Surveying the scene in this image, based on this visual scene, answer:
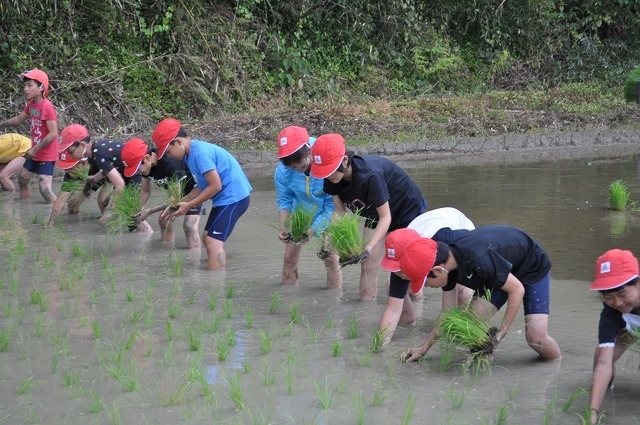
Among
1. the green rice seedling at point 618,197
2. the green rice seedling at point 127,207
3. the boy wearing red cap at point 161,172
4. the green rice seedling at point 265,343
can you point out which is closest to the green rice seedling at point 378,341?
the green rice seedling at point 265,343

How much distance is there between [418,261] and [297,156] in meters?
1.89

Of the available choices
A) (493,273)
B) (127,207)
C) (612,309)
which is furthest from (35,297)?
(612,309)

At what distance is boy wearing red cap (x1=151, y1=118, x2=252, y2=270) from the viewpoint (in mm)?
7055

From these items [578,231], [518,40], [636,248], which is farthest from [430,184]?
[518,40]

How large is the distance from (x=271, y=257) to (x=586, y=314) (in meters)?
2.74

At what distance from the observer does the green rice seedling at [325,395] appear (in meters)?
4.30

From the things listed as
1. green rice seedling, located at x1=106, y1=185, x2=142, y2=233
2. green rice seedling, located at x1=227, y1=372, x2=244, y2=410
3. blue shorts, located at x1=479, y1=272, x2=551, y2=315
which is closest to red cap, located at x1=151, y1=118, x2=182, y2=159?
green rice seedling, located at x1=106, y1=185, x2=142, y2=233

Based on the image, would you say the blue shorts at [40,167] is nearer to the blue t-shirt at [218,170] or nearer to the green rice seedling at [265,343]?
the blue t-shirt at [218,170]

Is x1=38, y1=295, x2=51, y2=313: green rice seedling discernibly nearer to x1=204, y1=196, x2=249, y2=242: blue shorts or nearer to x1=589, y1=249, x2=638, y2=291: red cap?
x1=204, y1=196, x2=249, y2=242: blue shorts

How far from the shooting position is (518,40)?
65.1ft

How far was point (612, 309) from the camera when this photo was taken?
420 cm

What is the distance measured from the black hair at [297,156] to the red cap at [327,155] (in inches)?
18.3

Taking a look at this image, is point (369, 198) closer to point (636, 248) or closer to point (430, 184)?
point (636, 248)

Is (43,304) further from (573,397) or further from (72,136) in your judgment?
(573,397)
